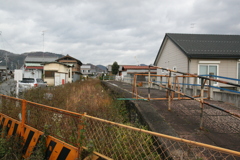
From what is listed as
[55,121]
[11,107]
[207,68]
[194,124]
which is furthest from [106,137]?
[207,68]

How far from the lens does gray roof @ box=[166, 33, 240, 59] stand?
12011mm

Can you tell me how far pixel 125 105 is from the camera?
669cm

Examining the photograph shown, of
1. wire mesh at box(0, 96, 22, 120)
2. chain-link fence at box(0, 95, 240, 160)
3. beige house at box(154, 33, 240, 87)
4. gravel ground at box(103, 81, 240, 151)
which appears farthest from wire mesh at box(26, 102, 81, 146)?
beige house at box(154, 33, 240, 87)

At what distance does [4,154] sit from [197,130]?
3.98 meters

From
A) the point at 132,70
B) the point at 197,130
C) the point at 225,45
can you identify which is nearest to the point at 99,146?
the point at 197,130

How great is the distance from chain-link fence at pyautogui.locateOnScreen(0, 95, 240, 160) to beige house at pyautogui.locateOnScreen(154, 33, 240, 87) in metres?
10.2

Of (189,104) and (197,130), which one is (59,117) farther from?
(189,104)

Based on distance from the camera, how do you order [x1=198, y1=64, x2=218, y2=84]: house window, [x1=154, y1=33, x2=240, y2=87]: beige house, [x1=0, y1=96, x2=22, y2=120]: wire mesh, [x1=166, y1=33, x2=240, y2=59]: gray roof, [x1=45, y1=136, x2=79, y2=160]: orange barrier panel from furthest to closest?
[x1=198, y1=64, x2=218, y2=84]: house window < [x1=154, y1=33, x2=240, y2=87]: beige house < [x1=166, y1=33, x2=240, y2=59]: gray roof < [x1=0, y1=96, x2=22, y2=120]: wire mesh < [x1=45, y1=136, x2=79, y2=160]: orange barrier panel

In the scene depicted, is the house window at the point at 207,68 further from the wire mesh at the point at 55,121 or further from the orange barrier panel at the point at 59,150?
the orange barrier panel at the point at 59,150

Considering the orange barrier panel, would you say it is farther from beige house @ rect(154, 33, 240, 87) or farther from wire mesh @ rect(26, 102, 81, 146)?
beige house @ rect(154, 33, 240, 87)

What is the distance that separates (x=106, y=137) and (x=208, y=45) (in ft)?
44.6

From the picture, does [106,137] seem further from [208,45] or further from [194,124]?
[208,45]

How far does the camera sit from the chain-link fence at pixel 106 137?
235 centimetres

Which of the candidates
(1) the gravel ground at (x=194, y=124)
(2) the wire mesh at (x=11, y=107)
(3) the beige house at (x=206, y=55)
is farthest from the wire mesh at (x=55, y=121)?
(3) the beige house at (x=206, y=55)
